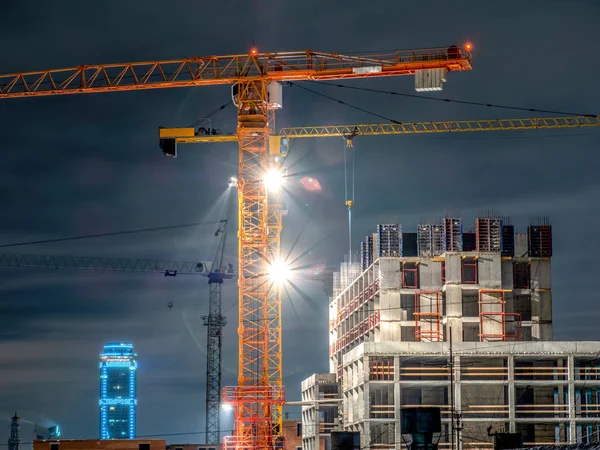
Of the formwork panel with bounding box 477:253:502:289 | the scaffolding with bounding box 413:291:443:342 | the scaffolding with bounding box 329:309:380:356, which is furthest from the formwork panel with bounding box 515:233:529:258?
the scaffolding with bounding box 329:309:380:356

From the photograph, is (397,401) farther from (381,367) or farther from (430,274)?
(430,274)

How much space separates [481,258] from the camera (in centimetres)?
14950

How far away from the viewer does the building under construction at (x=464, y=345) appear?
133375 mm

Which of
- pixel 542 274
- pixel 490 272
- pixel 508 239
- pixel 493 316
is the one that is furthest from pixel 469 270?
pixel 542 274

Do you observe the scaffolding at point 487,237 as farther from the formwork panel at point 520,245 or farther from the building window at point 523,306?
the building window at point 523,306

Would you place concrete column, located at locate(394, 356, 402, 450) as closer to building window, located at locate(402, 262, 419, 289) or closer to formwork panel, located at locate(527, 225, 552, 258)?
building window, located at locate(402, 262, 419, 289)

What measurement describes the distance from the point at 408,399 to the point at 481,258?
791 inches

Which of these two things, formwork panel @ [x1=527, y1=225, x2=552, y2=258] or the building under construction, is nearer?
the building under construction

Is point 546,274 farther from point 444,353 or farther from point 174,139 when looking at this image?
point 174,139

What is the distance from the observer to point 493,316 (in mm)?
148500

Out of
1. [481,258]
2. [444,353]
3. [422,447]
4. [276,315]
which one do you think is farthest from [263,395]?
[422,447]

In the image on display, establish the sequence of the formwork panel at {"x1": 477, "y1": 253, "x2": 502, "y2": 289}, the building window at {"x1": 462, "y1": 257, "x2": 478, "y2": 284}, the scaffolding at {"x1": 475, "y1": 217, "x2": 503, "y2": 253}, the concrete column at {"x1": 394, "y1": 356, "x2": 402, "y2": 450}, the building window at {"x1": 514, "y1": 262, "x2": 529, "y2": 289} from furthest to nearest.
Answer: the building window at {"x1": 514, "y1": 262, "x2": 529, "y2": 289} → the scaffolding at {"x1": 475, "y1": 217, "x2": 503, "y2": 253} → the building window at {"x1": 462, "y1": 257, "x2": 478, "y2": 284} → the formwork panel at {"x1": 477, "y1": 253, "x2": 502, "y2": 289} → the concrete column at {"x1": 394, "y1": 356, "x2": 402, "y2": 450}

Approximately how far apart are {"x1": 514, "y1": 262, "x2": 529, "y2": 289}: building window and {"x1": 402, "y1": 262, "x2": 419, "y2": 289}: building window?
39.8 ft

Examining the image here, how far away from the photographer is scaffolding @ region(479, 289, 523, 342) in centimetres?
14738
